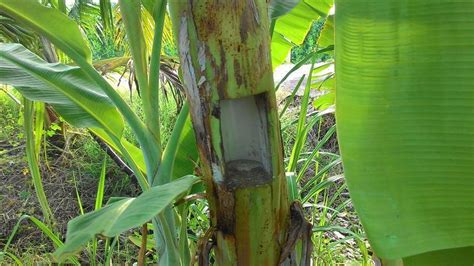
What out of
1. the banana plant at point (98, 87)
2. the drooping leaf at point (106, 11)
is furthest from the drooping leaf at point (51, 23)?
the drooping leaf at point (106, 11)

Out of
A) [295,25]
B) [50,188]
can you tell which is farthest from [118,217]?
[50,188]

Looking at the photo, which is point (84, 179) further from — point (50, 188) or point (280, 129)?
point (280, 129)

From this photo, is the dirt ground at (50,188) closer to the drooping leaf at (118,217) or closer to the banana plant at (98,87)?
the banana plant at (98,87)

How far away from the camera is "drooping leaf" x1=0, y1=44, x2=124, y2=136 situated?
0.74m

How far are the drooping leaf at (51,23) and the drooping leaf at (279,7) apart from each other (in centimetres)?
29

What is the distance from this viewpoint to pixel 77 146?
2.65 metres

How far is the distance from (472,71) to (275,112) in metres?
0.20

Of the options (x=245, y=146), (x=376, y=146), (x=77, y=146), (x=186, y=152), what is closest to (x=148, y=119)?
(x=186, y=152)

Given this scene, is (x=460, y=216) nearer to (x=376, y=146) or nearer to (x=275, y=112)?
(x=376, y=146)

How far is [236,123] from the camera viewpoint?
1.67ft

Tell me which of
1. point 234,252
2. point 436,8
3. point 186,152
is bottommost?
point 234,252

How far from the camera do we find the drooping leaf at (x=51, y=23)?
721 mm

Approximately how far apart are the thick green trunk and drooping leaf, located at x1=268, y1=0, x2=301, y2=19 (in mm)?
211

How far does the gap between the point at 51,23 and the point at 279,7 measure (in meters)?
0.34
